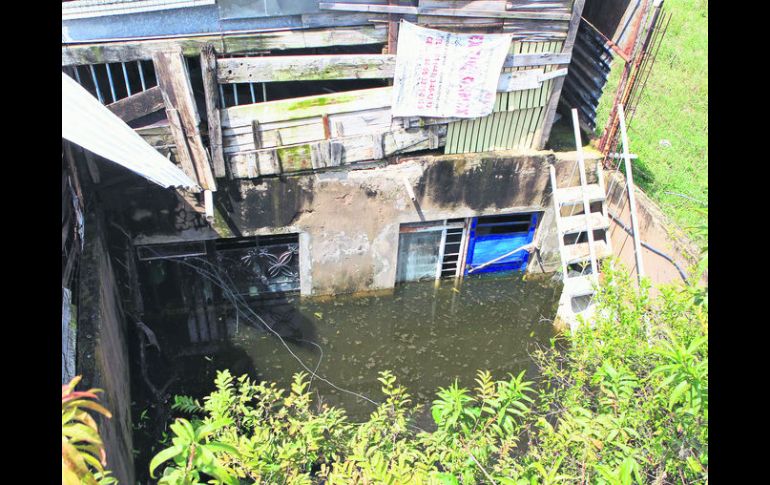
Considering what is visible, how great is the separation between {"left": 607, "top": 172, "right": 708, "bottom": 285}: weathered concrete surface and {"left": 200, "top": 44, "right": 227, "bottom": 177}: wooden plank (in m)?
6.46

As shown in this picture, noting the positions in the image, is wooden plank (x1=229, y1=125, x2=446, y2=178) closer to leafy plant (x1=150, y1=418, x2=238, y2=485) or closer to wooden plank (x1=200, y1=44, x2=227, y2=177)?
wooden plank (x1=200, y1=44, x2=227, y2=177)

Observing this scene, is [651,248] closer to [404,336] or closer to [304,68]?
[404,336]

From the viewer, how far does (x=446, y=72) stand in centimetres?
768

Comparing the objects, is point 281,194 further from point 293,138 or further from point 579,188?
point 579,188

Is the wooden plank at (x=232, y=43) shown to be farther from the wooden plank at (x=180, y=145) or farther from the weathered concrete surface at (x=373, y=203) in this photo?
the weathered concrete surface at (x=373, y=203)

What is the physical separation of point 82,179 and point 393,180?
4.52 m

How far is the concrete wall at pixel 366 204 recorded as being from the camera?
325 inches

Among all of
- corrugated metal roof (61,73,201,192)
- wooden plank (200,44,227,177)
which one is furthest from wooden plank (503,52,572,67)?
corrugated metal roof (61,73,201,192)

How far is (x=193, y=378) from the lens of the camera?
8109 mm

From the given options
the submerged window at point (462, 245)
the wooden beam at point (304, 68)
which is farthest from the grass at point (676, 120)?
the wooden beam at point (304, 68)

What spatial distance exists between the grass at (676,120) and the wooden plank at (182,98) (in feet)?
26.1

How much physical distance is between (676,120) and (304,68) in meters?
10.4

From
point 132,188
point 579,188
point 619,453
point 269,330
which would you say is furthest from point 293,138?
point 619,453
